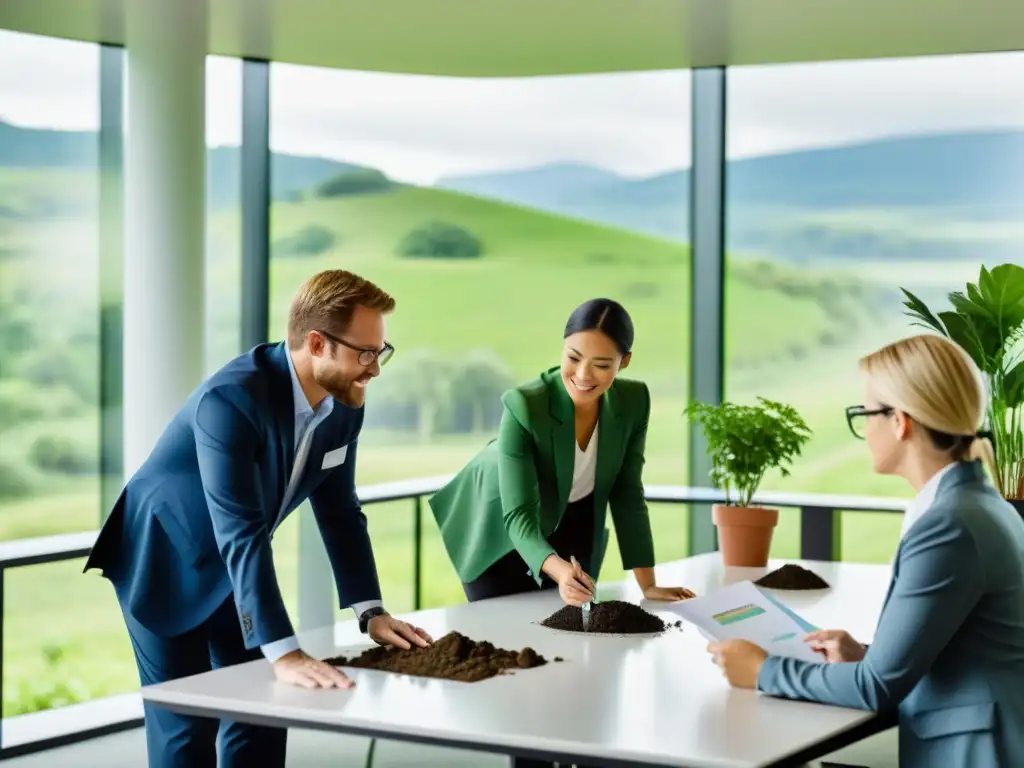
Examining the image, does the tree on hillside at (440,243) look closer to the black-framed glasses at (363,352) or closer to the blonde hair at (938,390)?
the black-framed glasses at (363,352)

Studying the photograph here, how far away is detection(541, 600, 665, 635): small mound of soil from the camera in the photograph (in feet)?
10.1

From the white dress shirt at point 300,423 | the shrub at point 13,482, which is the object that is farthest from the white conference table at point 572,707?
the shrub at point 13,482

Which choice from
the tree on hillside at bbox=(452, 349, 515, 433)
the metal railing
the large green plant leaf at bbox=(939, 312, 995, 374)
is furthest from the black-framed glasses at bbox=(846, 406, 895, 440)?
the tree on hillside at bbox=(452, 349, 515, 433)

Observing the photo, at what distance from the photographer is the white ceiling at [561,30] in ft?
17.5

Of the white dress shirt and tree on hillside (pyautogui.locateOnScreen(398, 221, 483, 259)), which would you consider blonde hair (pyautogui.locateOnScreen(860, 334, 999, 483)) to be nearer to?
the white dress shirt

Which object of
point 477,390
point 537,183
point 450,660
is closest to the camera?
point 450,660

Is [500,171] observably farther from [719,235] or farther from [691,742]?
[691,742]

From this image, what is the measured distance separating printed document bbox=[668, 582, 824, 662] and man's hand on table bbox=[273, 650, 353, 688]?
2.22 ft

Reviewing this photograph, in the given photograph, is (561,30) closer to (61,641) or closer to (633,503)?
(633,503)

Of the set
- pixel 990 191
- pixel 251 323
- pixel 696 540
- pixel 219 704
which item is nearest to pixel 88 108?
pixel 251 323

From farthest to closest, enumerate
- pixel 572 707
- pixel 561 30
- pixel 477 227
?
pixel 477 227 → pixel 561 30 → pixel 572 707

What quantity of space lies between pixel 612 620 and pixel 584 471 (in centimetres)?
72

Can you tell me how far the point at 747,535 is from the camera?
4.31 meters

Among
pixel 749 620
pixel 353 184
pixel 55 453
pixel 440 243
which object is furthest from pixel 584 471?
pixel 440 243
